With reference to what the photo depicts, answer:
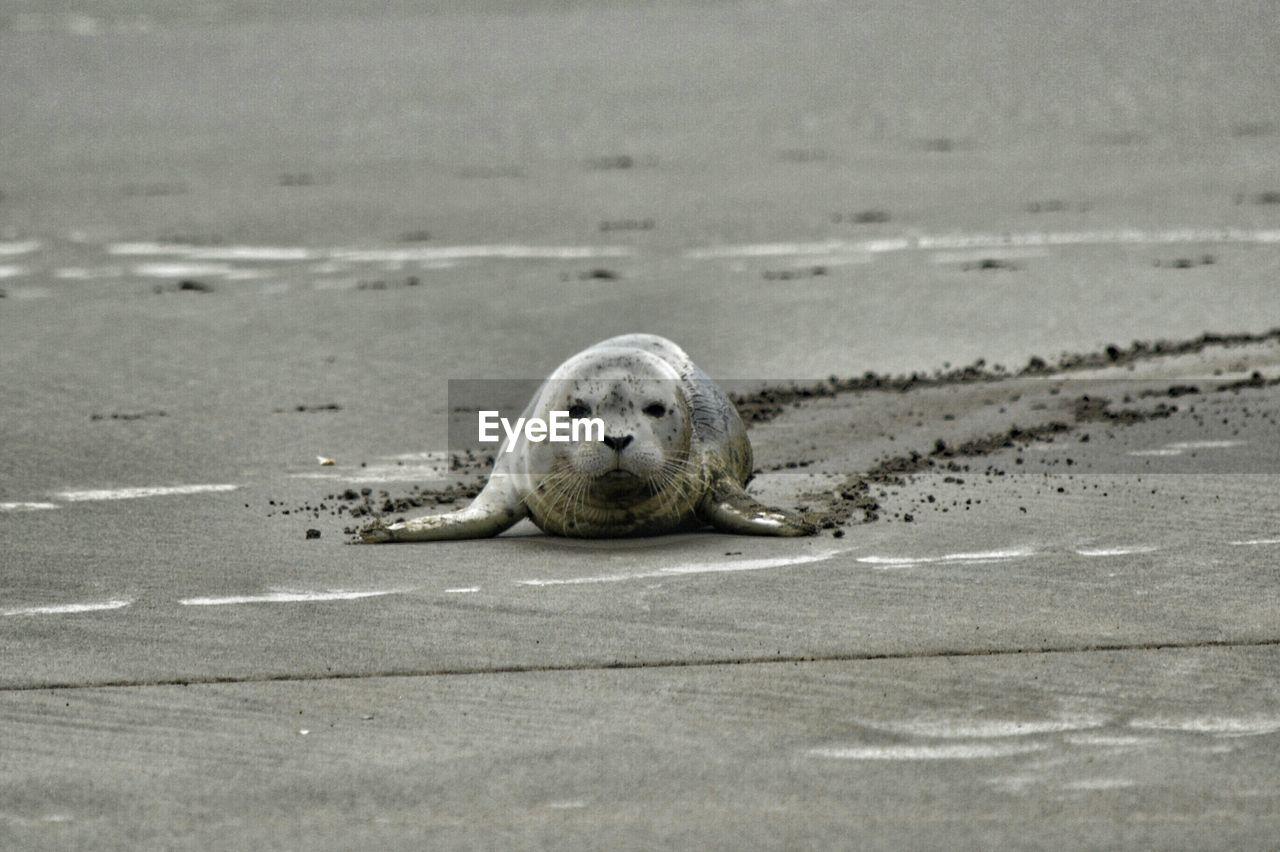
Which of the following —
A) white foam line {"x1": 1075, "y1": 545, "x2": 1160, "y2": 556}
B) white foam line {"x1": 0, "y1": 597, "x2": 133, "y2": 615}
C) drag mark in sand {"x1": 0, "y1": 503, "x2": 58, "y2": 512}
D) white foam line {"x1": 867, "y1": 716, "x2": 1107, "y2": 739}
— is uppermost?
drag mark in sand {"x1": 0, "y1": 503, "x2": 58, "y2": 512}

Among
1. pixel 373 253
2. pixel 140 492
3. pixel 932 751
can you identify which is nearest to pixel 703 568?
pixel 932 751

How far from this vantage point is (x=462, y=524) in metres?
7.21

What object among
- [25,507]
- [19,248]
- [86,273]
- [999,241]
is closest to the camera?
[25,507]

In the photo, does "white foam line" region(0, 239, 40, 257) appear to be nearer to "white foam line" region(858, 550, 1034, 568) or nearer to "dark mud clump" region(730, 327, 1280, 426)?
"dark mud clump" region(730, 327, 1280, 426)

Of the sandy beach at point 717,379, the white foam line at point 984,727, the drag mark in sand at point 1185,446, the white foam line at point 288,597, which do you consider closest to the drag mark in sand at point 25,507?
the sandy beach at point 717,379

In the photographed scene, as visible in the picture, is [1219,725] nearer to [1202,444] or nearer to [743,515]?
[743,515]

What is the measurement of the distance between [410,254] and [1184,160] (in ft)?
19.8

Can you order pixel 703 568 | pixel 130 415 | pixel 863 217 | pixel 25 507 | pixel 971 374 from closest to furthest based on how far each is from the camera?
pixel 703 568
pixel 25 507
pixel 130 415
pixel 971 374
pixel 863 217

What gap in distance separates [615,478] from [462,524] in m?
0.57

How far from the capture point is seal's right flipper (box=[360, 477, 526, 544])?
7.19 meters

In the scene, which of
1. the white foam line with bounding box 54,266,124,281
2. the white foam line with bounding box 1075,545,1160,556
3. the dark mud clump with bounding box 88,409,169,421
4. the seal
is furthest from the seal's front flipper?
the white foam line with bounding box 54,266,124,281

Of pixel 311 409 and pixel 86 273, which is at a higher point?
pixel 86 273

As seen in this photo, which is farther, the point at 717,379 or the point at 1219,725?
the point at 717,379

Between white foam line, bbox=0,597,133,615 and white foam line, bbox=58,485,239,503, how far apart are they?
158 centimetres
